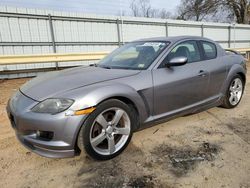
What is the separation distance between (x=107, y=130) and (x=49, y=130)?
27.8 inches

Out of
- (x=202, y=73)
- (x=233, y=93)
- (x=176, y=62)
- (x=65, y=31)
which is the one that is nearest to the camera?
(x=176, y=62)

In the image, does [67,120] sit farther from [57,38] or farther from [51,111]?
[57,38]

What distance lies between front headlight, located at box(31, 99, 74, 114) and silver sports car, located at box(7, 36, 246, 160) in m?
0.01

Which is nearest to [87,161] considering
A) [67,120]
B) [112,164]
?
[112,164]

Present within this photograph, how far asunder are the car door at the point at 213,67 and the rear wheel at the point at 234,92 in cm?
39

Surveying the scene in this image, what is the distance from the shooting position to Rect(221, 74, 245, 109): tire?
4.82m

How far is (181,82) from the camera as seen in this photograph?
12.3ft

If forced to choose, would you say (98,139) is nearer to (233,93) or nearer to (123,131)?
(123,131)

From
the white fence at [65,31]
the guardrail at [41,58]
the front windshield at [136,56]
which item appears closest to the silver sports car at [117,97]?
the front windshield at [136,56]

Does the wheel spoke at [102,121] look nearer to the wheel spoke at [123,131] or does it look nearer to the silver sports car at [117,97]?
the silver sports car at [117,97]

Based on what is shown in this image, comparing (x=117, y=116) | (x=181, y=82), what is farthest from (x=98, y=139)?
(x=181, y=82)

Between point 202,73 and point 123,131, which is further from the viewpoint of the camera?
point 202,73

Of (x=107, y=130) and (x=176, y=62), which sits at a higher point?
(x=176, y=62)

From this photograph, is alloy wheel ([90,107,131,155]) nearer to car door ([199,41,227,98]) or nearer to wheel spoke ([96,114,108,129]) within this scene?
wheel spoke ([96,114,108,129])
